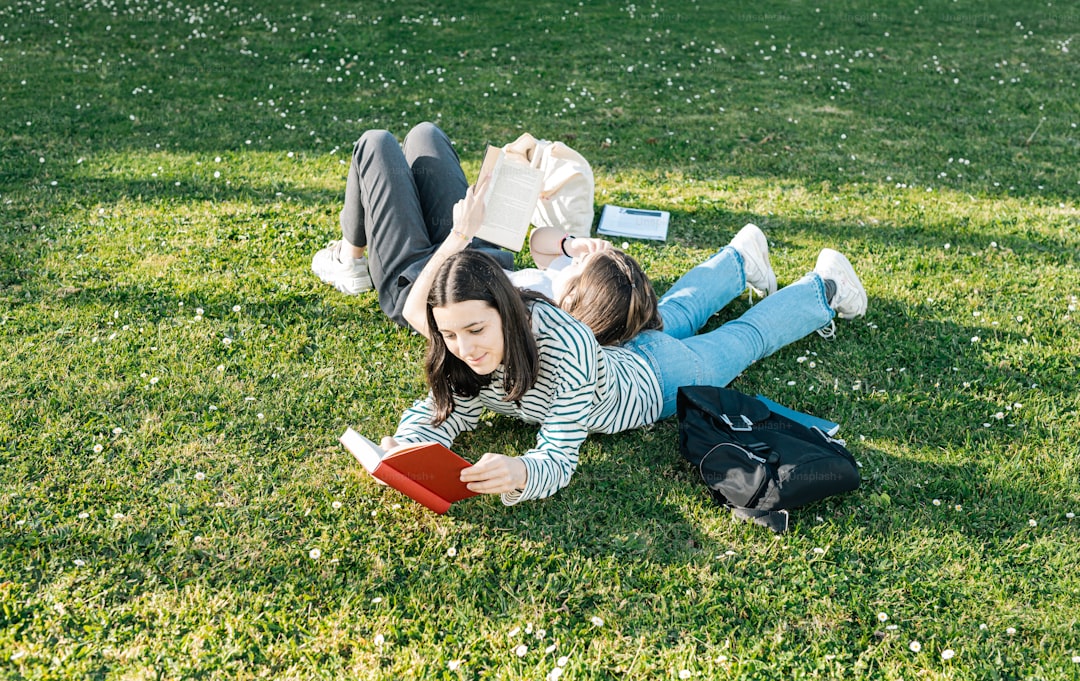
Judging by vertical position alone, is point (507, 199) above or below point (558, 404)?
above

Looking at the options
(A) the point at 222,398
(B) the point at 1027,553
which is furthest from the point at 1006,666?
(A) the point at 222,398

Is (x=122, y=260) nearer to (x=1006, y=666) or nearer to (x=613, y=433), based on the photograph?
(x=613, y=433)

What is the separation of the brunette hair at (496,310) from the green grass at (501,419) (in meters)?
0.56

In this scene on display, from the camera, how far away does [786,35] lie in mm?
11781

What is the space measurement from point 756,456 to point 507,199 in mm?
1908

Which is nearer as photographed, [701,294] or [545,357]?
[545,357]

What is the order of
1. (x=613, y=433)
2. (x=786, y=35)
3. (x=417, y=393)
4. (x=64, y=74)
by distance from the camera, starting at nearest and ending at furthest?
(x=613, y=433) < (x=417, y=393) < (x=64, y=74) < (x=786, y=35)

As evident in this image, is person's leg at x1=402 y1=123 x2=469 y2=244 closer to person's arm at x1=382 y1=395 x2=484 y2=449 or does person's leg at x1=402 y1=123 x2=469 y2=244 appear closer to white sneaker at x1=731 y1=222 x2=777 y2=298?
person's arm at x1=382 y1=395 x2=484 y2=449

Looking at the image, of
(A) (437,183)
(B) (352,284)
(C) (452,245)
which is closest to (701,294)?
(A) (437,183)

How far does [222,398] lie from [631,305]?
86.4 inches

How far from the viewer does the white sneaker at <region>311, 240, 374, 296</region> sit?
5.42m

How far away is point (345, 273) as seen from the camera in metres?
5.45

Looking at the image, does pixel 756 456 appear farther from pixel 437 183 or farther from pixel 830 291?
pixel 437 183

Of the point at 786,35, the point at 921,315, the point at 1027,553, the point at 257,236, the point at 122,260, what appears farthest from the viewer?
the point at 786,35
